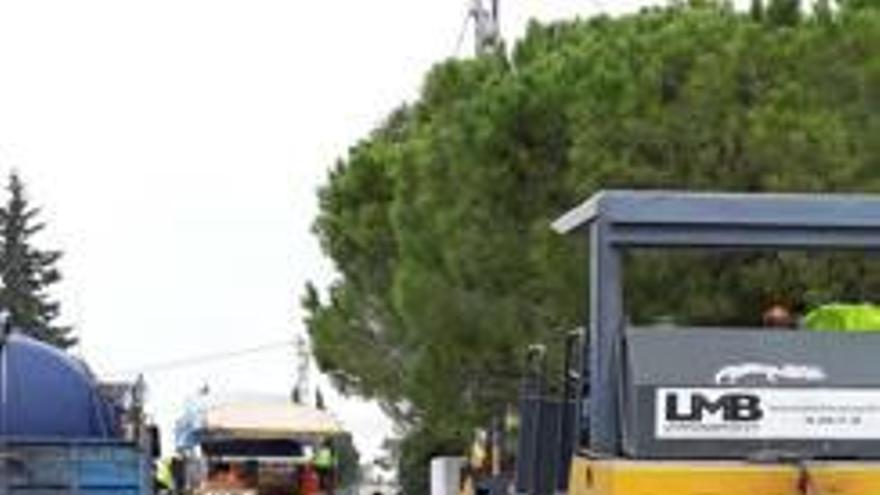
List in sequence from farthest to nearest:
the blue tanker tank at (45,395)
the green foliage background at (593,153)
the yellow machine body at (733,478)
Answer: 1. the green foliage background at (593,153)
2. the blue tanker tank at (45,395)
3. the yellow machine body at (733,478)

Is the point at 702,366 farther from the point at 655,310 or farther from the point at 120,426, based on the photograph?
the point at 120,426

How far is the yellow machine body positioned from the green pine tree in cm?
6685

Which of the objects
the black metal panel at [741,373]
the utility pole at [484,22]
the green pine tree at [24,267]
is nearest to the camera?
the black metal panel at [741,373]

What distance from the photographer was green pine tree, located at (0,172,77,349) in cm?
7506

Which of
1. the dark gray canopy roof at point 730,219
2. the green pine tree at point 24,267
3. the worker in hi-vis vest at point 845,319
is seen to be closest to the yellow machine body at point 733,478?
the dark gray canopy roof at point 730,219

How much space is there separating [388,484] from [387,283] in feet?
89.1

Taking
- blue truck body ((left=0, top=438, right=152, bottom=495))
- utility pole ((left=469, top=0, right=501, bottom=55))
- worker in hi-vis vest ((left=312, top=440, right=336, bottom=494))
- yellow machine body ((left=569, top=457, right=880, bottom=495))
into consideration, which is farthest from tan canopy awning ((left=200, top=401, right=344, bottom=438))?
yellow machine body ((left=569, top=457, right=880, bottom=495))

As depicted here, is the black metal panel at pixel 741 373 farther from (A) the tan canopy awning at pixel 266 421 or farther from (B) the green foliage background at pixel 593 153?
(A) the tan canopy awning at pixel 266 421

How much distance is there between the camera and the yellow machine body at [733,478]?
20.6 ft

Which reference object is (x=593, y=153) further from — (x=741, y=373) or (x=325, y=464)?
(x=325, y=464)

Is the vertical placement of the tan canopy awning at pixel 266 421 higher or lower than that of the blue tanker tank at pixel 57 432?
higher

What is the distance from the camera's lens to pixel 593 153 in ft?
74.7

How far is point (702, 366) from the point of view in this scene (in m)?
6.74

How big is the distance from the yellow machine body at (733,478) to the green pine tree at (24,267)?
6685cm
